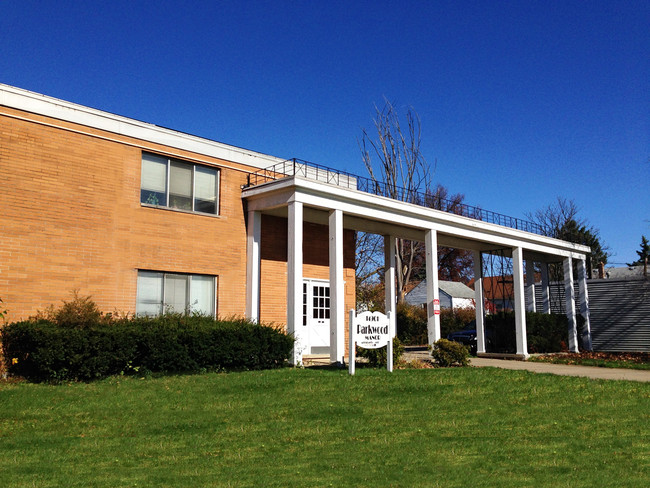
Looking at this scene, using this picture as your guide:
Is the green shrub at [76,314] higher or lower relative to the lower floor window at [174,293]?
lower

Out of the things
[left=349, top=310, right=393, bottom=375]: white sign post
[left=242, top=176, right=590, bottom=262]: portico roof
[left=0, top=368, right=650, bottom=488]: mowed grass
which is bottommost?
[left=0, top=368, right=650, bottom=488]: mowed grass

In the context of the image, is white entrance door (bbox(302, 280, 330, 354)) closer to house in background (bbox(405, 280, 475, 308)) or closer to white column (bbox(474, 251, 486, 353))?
white column (bbox(474, 251, 486, 353))

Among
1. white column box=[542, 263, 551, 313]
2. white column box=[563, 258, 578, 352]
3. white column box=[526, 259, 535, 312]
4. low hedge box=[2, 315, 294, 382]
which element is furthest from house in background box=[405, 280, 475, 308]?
low hedge box=[2, 315, 294, 382]

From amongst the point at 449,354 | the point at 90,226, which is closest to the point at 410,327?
the point at 449,354

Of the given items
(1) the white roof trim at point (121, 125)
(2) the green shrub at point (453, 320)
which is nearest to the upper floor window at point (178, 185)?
(1) the white roof trim at point (121, 125)

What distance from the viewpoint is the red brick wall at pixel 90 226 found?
41.9ft

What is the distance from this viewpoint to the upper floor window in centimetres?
1513

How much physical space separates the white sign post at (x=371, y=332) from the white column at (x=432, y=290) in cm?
402

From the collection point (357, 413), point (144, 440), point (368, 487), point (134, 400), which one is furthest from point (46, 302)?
point (368, 487)

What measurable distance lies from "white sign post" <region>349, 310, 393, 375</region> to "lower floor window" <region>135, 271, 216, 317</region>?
427cm

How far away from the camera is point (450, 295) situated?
51562 millimetres

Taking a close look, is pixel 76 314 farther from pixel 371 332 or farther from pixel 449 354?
pixel 449 354

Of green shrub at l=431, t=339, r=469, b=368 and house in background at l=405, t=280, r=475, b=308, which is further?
house in background at l=405, t=280, r=475, b=308

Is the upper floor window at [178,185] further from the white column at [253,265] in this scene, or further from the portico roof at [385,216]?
the white column at [253,265]
